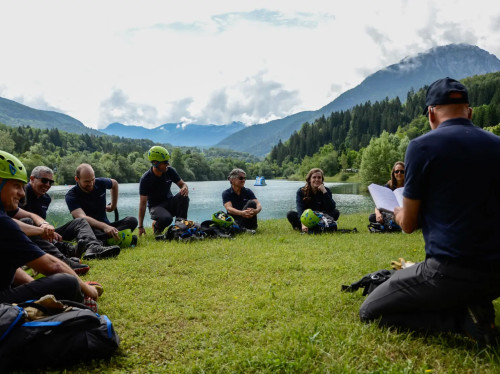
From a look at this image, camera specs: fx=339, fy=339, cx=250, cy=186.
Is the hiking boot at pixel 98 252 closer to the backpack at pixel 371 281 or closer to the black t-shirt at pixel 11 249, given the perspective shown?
the black t-shirt at pixel 11 249

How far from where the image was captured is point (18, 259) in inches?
134

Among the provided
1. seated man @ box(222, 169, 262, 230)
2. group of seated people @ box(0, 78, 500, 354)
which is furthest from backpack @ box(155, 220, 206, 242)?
group of seated people @ box(0, 78, 500, 354)

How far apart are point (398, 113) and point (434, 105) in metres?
191

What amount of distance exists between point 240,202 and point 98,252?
15.5ft

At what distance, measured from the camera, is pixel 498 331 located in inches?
132

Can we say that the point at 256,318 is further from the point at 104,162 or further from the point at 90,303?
the point at 104,162

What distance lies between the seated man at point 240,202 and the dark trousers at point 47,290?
22.0ft

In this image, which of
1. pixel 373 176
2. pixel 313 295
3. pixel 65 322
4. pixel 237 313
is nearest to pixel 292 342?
pixel 237 313

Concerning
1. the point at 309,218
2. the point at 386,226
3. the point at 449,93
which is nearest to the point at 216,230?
the point at 309,218

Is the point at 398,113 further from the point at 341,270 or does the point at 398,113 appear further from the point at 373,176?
the point at 341,270

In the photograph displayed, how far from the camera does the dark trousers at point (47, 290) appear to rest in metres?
A: 3.59

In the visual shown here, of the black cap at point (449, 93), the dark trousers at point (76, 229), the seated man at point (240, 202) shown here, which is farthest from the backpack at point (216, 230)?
the black cap at point (449, 93)

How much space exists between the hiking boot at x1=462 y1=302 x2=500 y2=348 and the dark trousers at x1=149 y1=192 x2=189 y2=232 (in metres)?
8.28

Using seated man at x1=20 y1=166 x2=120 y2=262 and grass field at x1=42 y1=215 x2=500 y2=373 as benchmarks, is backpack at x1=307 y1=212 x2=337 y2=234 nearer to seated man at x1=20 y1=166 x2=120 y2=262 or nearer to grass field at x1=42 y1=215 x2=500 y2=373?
grass field at x1=42 y1=215 x2=500 y2=373
